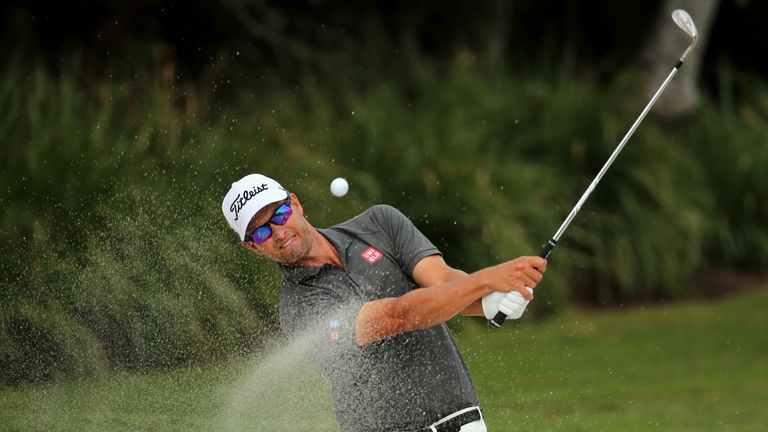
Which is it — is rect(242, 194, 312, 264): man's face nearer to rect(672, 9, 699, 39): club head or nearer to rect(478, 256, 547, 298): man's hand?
rect(478, 256, 547, 298): man's hand

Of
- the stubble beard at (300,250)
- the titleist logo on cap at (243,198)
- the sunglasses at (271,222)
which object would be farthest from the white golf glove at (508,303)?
the titleist logo on cap at (243,198)

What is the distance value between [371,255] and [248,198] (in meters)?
0.48

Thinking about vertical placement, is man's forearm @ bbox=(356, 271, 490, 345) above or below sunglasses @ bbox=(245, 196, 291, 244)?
below

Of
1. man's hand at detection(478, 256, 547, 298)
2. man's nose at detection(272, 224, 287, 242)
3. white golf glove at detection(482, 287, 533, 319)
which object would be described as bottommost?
white golf glove at detection(482, 287, 533, 319)

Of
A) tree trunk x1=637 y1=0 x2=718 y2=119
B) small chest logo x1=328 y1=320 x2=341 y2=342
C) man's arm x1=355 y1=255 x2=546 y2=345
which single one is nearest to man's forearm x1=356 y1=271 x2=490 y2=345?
man's arm x1=355 y1=255 x2=546 y2=345

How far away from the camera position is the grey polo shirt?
446 cm

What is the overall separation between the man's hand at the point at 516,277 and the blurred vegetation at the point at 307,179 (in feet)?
9.30

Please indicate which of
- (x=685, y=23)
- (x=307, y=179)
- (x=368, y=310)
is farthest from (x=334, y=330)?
(x=307, y=179)

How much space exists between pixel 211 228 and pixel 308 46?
5.36 meters

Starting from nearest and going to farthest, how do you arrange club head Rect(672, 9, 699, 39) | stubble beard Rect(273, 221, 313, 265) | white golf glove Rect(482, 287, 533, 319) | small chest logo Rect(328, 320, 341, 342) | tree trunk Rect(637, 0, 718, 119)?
1. white golf glove Rect(482, 287, 533, 319)
2. small chest logo Rect(328, 320, 341, 342)
3. stubble beard Rect(273, 221, 313, 265)
4. club head Rect(672, 9, 699, 39)
5. tree trunk Rect(637, 0, 718, 119)

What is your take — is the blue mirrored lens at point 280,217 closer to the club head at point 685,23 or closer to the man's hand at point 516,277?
the man's hand at point 516,277

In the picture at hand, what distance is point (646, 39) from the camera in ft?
44.8

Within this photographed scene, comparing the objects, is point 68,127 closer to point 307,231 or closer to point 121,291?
point 121,291

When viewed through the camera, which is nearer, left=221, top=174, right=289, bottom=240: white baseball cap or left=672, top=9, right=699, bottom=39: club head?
left=221, top=174, right=289, bottom=240: white baseball cap
